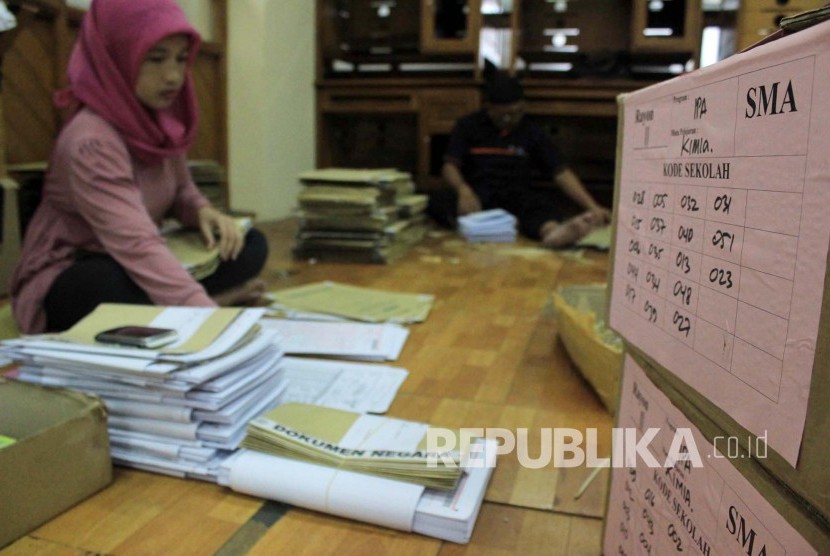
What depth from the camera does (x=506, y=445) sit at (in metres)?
0.96

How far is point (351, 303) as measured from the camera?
172cm

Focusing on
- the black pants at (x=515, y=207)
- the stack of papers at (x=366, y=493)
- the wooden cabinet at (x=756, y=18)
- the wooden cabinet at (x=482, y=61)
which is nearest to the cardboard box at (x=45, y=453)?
the stack of papers at (x=366, y=493)

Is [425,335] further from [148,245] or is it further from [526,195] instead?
[526,195]

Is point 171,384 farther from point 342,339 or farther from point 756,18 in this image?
point 756,18

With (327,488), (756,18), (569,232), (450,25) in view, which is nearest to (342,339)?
(327,488)

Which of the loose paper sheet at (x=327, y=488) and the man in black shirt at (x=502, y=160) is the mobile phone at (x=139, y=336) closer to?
the loose paper sheet at (x=327, y=488)

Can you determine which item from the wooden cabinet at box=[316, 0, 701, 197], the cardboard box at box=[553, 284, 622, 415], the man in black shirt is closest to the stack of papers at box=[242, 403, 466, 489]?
the cardboard box at box=[553, 284, 622, 415]

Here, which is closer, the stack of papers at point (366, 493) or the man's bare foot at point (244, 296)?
the stack of papers at point (366, 493)

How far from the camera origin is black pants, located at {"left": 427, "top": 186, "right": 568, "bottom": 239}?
9.99ft

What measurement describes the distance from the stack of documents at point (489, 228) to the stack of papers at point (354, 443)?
204cm

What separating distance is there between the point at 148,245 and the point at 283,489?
67cm

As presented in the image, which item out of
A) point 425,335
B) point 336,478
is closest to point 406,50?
point 425,335

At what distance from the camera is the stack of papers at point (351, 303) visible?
5.29 ft

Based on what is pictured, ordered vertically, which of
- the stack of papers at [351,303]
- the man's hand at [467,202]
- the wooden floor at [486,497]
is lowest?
the wooden floor at [486,497]
